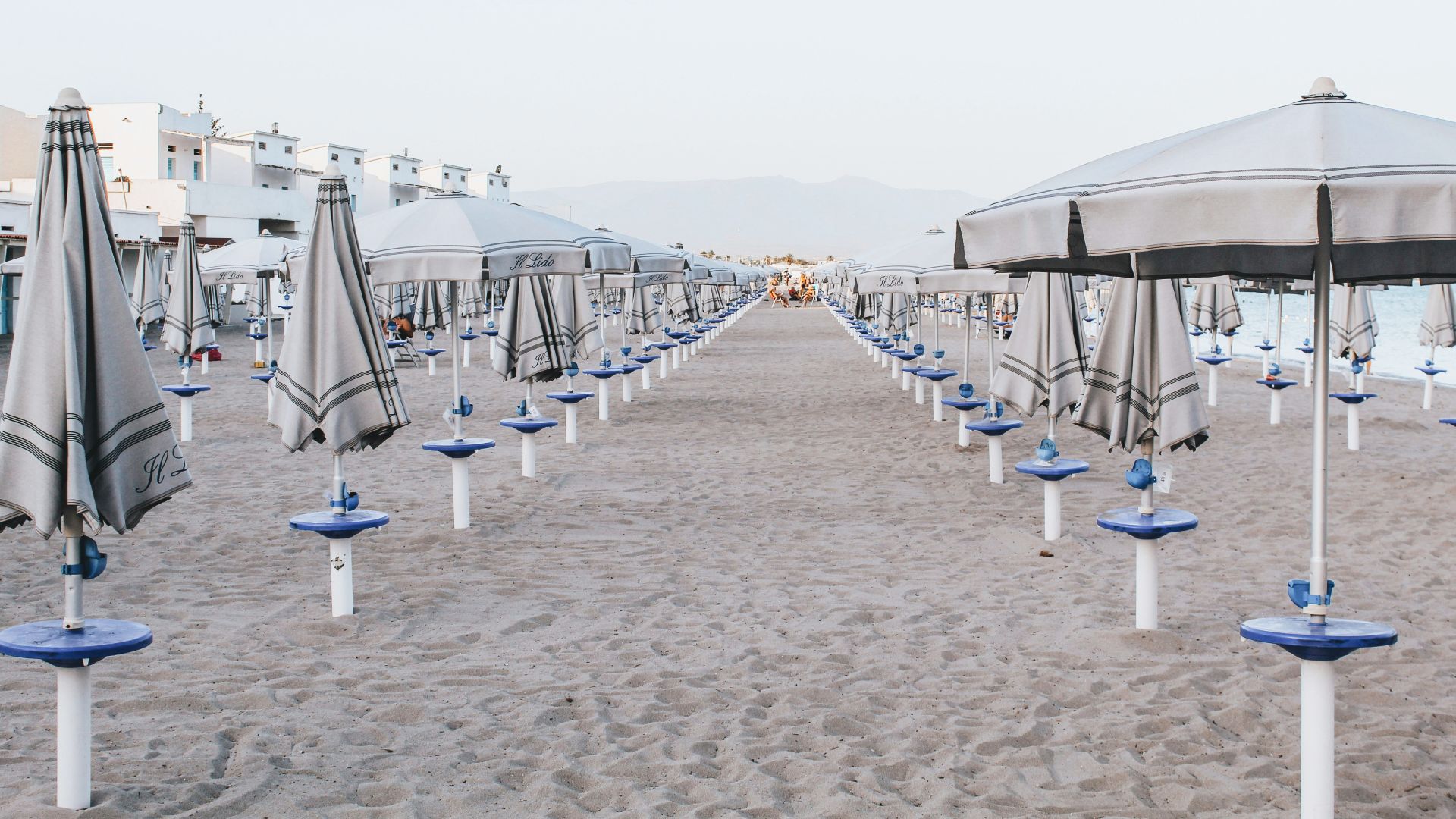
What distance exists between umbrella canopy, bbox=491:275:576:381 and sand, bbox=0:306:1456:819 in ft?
3.19

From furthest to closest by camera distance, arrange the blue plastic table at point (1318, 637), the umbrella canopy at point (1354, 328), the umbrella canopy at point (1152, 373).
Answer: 1. the umbrella canopy at point (1354, 328)
2. the umbrella canopy at point (1152, 373)
3. the blue plastic table at point (1318, 637)

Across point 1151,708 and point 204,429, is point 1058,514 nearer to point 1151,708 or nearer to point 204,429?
point 1151,708

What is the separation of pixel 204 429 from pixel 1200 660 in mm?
11513

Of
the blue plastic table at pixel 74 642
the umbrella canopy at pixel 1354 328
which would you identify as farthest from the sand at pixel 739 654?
the umbrella canopy at pixel 1354 328

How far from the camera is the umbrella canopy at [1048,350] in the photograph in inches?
315

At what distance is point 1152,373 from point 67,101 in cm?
471

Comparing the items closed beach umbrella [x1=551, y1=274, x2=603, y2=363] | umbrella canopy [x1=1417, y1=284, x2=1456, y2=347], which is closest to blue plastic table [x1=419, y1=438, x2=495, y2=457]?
closed beach umbrella [x1=551, y1=274, x2=603, y2=363]

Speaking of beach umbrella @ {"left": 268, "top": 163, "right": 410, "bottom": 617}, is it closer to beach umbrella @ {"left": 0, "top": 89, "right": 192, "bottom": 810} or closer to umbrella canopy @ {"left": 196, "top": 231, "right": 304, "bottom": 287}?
beach umbrella @ {"left": 0, "top": 89, "right": 192, "bottom": 810}

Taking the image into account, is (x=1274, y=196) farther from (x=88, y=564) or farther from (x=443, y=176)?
(x=443, y=176)

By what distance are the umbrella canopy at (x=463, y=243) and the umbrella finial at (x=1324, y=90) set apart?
16.1 feet

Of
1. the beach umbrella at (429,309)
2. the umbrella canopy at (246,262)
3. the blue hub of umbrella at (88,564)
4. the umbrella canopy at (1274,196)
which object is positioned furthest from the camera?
the beach umbrella at (429,309)

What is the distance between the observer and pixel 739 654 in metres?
5.43

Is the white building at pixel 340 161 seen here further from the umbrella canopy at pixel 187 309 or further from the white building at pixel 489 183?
the umbrella canopy at pixel 187 309

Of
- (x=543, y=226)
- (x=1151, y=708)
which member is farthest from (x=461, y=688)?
(x=543, y=226)
